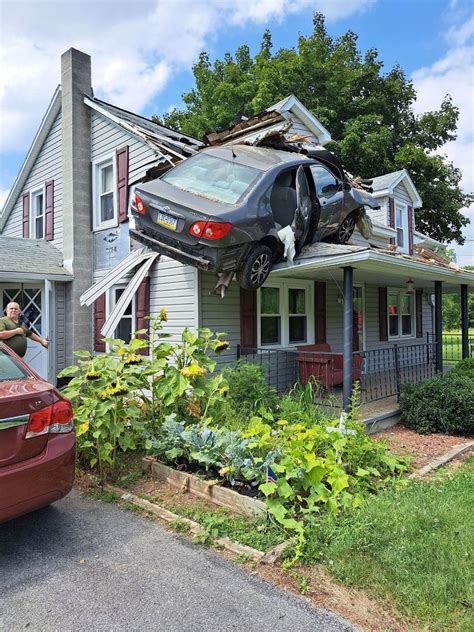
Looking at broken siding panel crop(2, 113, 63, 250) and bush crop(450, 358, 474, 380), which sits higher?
broken siding panel crop(2, 113, 63, 250)

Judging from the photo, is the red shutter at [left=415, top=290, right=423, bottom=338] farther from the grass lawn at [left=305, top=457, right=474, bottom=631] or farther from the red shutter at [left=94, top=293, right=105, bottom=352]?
the grass lawn at [left=305, top=457, right=474, bottom=631]

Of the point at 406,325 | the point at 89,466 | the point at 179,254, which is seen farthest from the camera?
the point at 406,325

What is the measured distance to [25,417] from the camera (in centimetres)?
307

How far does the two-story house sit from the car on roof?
653mm

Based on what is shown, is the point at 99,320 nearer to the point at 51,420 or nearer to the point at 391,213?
the point at 51,420

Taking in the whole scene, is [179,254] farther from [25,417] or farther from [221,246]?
[25,417]

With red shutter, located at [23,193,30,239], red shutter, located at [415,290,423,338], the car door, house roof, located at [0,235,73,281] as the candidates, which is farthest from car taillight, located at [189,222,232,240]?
red shutter, located at [415,290,423,338]

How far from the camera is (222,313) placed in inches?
306

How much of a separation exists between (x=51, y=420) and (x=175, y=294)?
477 cm

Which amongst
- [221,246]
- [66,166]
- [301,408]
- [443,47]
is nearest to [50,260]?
[66,166]

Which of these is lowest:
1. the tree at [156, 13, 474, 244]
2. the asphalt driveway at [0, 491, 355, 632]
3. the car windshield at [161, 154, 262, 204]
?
the asphalt driveway at [0, 491, 355, 632]

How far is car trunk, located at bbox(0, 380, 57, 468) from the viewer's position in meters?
2.94

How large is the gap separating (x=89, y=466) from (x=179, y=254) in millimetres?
3036

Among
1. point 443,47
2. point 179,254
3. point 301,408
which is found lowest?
point 301,408
